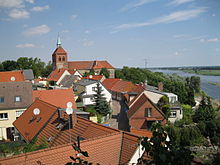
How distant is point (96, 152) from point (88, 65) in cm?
7917

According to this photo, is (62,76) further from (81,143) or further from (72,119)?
(81,143)

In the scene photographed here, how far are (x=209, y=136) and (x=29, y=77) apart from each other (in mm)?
46897

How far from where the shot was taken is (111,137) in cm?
961

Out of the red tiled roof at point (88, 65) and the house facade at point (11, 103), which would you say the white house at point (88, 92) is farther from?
the red tiled roof at point (88, 65)

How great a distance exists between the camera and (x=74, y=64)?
88.8 m

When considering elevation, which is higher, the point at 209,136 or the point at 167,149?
the point at 167,149

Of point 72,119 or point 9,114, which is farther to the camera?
point 9,114

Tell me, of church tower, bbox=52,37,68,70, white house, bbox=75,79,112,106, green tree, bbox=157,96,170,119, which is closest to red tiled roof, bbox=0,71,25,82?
white house, bbox=75,79,112,106

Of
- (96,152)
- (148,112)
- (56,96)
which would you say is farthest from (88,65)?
(96,152)

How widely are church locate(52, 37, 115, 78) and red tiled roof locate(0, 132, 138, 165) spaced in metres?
70.9

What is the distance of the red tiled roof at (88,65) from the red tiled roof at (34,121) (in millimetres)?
65758

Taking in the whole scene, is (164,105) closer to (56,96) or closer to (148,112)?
(148,112)

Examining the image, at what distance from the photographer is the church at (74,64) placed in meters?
82.6

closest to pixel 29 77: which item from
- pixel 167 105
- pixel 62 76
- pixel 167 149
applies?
pixel 62 76
